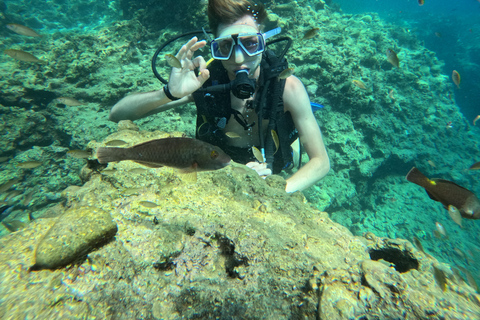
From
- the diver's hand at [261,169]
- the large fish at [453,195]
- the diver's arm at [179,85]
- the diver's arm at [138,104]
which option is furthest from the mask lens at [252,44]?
the large fish at [453,195]

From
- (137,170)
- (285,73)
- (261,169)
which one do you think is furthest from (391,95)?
(137,170)

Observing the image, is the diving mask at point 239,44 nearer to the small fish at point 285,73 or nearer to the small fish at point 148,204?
the small fish at point 285,73

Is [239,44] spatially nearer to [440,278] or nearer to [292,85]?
[292,85]

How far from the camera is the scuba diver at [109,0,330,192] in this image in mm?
2652

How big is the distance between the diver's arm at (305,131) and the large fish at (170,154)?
188 cm

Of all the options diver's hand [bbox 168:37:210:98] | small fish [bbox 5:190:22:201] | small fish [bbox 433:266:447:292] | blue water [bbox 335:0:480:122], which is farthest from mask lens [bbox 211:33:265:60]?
blue water [bbox 335:0:480:122]

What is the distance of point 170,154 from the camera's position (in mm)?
1383

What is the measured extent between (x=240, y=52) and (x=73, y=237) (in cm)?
263

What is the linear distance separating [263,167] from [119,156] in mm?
1698

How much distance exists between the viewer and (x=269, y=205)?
190 centimetres

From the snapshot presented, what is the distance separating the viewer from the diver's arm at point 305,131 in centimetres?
308

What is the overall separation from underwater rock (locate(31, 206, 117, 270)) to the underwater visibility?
1cm

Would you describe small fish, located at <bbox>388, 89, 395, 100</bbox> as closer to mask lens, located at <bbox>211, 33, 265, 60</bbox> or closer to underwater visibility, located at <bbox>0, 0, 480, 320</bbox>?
underwater visibility, located at <bbox>0, 0, 480, 320</bbox>

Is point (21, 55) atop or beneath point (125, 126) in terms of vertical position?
atop
